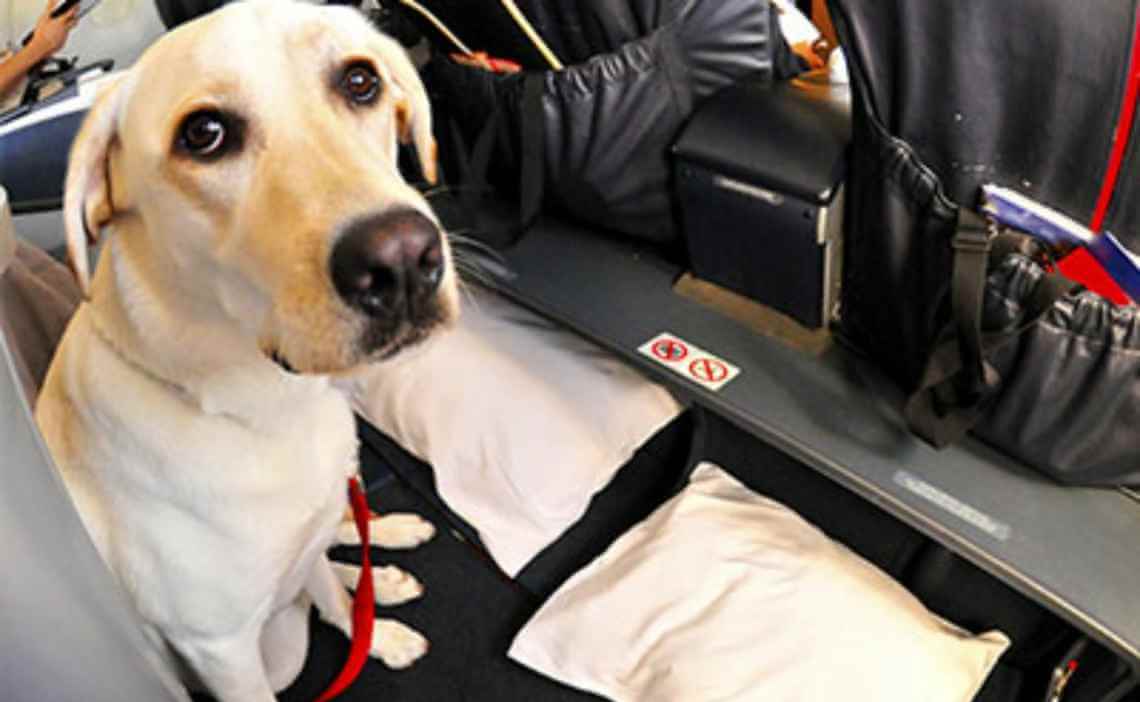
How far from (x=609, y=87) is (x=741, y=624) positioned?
773 millimetres

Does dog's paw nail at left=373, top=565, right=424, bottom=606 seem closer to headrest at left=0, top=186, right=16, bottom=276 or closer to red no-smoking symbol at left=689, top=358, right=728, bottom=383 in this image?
red no-smoking symbol at left=689, top=358, right=728, bottom=383

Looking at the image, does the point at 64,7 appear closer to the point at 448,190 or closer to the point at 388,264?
the point at 448,190

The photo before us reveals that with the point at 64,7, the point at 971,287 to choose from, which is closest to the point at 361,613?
the point at 971,287

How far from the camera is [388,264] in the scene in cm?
69

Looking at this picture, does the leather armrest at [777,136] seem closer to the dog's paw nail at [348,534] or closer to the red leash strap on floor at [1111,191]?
the red leash strap on floor at [1111,191]

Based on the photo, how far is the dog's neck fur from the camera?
0.81 metres

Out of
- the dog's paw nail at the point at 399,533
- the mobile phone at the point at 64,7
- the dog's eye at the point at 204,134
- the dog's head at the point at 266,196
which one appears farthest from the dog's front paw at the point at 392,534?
the mobile phone at the point at 64,7

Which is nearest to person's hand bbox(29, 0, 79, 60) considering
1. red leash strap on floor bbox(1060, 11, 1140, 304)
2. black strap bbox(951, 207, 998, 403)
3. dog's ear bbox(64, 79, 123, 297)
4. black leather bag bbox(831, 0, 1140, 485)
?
dog's ear bbox(64, 79, 123, 297)

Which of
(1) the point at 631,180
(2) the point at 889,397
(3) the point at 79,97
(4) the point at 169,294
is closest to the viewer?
(4) the point at 169,294

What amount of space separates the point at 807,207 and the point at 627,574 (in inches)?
23.9

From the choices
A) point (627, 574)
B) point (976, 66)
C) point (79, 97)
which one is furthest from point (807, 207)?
point (79, 97)

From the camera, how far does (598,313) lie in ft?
4.51

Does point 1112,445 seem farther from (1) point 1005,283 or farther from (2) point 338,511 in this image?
(2) point 338,511

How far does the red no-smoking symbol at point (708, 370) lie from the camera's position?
125 centimetres
